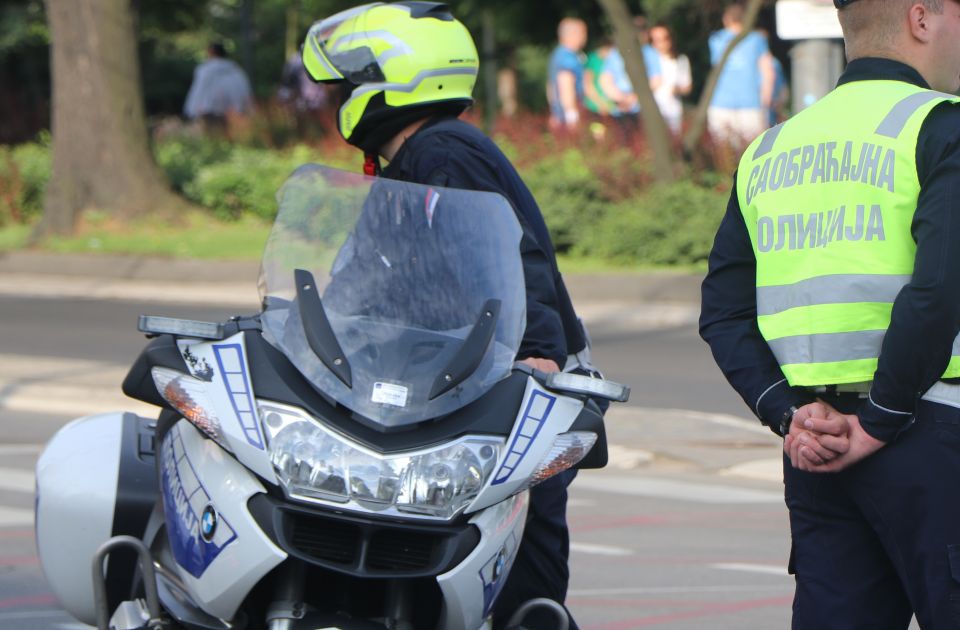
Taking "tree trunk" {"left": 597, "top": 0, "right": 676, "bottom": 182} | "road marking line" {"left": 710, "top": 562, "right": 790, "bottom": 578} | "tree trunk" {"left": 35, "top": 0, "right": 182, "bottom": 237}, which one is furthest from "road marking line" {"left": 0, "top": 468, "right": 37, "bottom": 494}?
"tree trunk" {"left": 35, "top": 0, "right": 182, "bottom": 237}

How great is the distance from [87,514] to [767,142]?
181 centimetres

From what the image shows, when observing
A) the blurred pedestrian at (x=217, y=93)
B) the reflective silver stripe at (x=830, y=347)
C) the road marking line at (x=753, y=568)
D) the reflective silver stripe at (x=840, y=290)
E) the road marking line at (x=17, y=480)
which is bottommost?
the road marking line at (x=17, y=480)

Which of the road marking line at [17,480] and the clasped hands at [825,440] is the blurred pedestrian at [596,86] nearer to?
the road marking line at [17,480]

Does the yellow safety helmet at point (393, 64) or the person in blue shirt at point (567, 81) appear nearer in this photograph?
the yellow safety helmet at point (393, 64)

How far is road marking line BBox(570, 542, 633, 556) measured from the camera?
6.59 m

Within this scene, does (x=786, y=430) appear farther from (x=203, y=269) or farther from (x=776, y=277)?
(x=203, y=269)

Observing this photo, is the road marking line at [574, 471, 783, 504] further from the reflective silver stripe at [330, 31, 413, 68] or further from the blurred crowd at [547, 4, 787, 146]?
the blurred crowd at [547, 4, 787, 146]

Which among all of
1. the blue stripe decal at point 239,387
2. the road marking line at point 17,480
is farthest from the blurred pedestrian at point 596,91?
the blue stripe decal at point 239,387

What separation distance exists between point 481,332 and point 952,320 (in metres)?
0.93

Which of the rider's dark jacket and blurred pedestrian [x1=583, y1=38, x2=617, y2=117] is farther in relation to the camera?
blurred pedestrian [x1=583, y1=38, x2=617, y2=117]

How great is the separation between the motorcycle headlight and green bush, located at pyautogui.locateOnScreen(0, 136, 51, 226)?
17.2 m

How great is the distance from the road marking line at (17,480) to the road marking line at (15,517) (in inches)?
11.8

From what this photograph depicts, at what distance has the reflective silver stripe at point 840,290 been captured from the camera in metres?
3.16

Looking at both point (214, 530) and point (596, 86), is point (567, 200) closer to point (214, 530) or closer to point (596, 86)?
point (596, 86)
